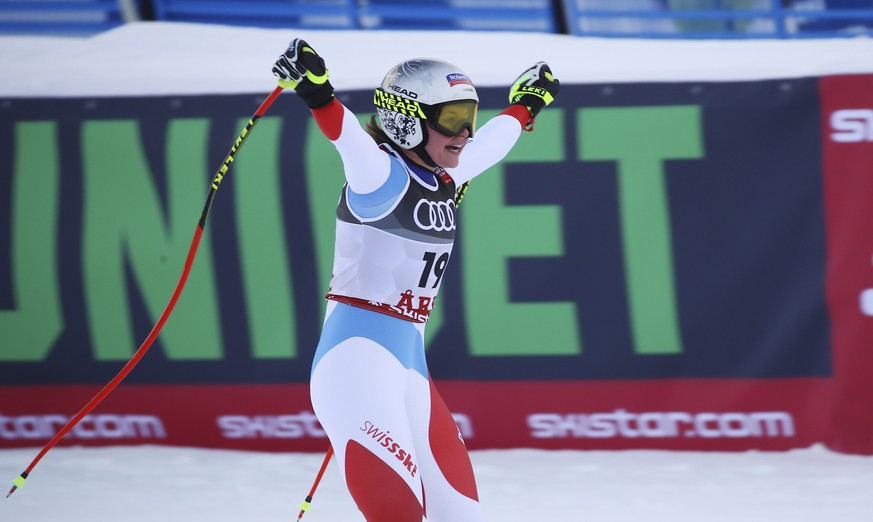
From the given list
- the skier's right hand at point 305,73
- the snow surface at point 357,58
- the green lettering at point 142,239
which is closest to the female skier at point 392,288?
the skier's right hand at point 305,73

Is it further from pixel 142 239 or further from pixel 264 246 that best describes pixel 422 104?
pixel 142 239

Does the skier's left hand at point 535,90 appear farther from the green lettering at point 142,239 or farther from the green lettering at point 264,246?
the green lettering at point 142,239

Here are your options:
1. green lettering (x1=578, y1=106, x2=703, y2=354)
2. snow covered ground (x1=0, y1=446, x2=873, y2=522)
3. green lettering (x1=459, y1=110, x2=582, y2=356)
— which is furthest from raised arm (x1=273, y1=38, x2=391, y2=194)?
green lettering (x1=578, y1=106, x2=703, y2=354)

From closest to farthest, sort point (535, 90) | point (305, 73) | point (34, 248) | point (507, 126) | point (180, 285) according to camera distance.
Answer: point (305, 73)
point (180, 285)
point (507, 126)
point (535, 90)
point (34, 248)

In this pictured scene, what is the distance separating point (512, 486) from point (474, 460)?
17.1 inches

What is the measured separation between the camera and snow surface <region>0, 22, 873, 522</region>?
466 centimetres

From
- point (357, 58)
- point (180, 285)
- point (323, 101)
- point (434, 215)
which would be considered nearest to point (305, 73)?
point (323, 101)

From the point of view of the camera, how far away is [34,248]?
5.89 metres

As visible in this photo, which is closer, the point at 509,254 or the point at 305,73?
the point at 305,73

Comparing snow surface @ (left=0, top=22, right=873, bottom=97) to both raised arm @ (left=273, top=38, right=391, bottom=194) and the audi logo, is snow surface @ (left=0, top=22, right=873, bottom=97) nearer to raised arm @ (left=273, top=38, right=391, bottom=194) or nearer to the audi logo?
the audi logo

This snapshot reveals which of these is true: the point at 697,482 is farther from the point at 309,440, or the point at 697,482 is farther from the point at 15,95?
the point at 15,95

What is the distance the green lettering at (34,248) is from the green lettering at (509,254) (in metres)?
2.12

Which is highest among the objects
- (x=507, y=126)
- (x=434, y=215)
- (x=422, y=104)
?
(x=422, y=104)

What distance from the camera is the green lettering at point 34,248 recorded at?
231 inches
